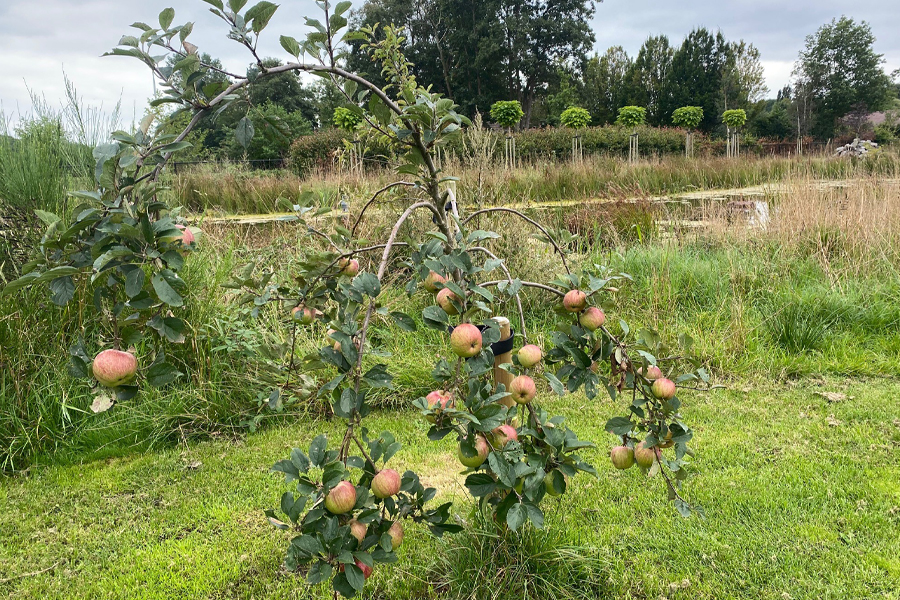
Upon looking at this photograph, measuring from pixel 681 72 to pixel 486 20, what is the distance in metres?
10.0

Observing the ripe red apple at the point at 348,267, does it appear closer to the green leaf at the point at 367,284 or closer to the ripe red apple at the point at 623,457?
the green leaf at the point at 367,284

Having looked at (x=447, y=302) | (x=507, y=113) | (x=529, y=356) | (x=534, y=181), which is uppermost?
(x=507, y=113)

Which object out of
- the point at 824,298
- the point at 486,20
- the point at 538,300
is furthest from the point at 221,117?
the point at 486,20

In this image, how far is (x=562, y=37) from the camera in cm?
2675

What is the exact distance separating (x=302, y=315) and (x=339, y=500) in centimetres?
50

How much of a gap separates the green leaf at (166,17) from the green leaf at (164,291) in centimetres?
44

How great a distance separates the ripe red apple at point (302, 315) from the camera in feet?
3.90

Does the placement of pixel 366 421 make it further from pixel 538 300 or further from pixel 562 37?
pixel 562 37

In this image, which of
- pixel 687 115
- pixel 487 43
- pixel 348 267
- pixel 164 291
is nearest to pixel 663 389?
pixel 348 267

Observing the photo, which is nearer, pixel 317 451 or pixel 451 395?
pixel 317 451

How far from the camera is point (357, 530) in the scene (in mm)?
854

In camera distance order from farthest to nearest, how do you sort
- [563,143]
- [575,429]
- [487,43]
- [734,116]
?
[487,43] → [734,116] → [563,143] → [575,429]

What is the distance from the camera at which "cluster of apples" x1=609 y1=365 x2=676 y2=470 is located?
110 cm

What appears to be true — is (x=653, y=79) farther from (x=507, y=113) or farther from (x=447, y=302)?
(x=447, y=302)
